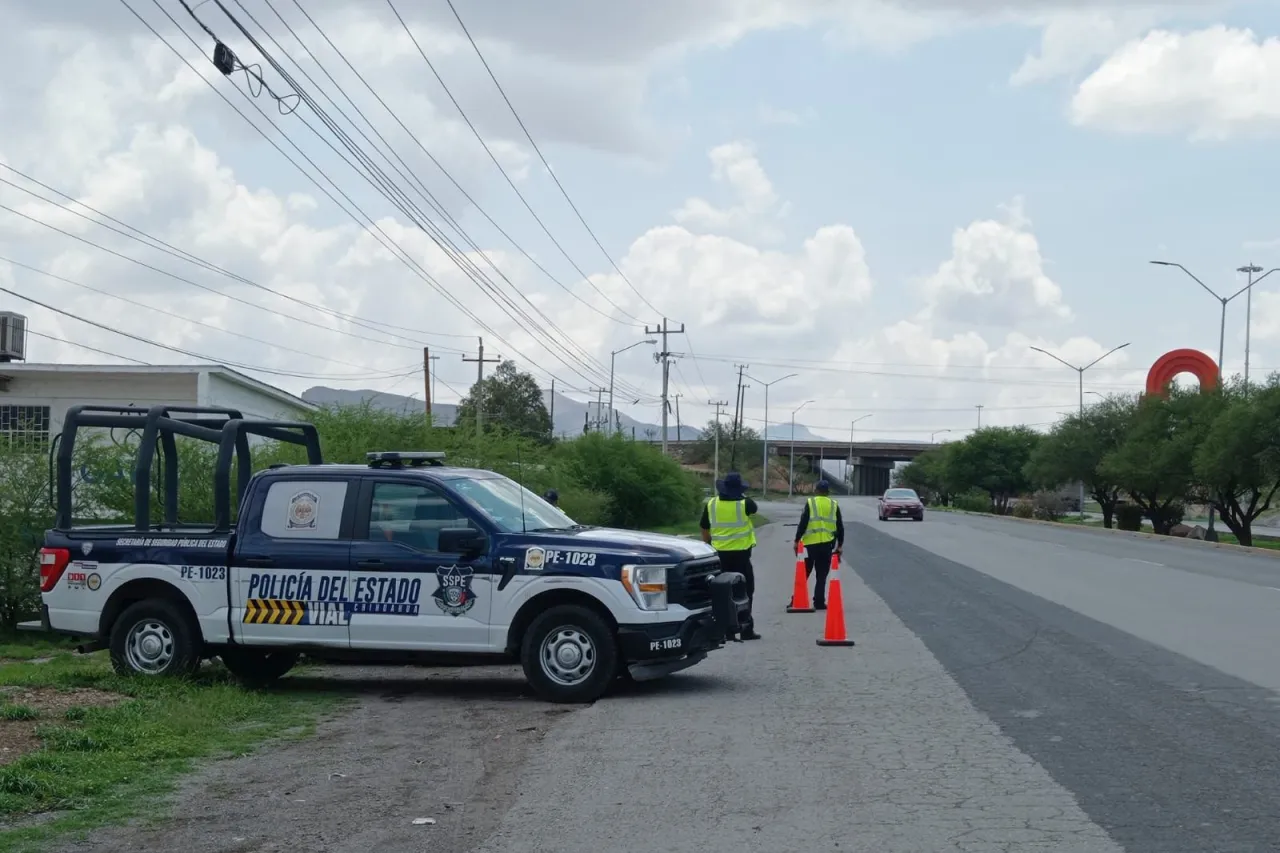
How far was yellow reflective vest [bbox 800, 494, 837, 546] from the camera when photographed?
18125 mm

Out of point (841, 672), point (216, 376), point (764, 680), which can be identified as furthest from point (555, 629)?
point (216, 376)

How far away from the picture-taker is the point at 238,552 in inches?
450

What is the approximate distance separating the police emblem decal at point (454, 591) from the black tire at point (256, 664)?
155 cm

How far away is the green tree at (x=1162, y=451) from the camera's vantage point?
54.1m

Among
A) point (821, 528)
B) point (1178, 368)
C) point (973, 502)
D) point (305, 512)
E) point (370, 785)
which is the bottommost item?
point (370, 785)

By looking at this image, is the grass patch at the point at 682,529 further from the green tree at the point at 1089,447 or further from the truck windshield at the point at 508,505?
the truck windshield at the point at 508,505

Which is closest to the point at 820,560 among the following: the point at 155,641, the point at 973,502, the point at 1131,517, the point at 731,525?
the point at 731,525

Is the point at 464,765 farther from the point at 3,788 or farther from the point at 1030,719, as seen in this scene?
the point at 1030,719

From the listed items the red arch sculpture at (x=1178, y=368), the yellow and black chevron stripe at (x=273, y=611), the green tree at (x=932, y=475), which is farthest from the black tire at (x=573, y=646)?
the green tree at (x=932, y=475)

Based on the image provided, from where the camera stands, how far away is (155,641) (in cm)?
1156

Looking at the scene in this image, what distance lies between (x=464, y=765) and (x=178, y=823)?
1958mm

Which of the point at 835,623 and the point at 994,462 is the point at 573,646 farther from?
the point at 994,462

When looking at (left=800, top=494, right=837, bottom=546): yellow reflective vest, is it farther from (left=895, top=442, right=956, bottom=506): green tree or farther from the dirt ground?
(left=895, top=442, right=956, bottom=506): green tree

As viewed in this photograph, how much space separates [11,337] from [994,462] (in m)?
91.4
